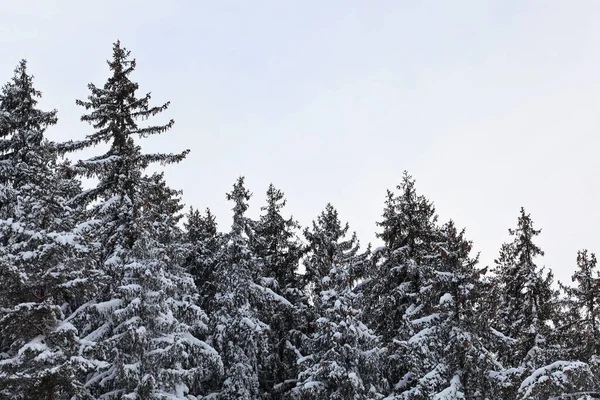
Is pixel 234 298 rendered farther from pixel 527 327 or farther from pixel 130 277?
pixel 527 327

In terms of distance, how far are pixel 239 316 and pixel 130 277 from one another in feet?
29.1

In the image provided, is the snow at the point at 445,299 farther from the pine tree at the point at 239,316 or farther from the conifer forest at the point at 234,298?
the pine tree at the point at 239,316

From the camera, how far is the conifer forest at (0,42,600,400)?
1712 centimetres

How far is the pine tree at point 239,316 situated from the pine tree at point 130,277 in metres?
3.77

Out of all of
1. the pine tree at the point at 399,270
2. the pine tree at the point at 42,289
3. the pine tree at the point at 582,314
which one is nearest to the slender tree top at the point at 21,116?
the pine tree at the point at 42,289

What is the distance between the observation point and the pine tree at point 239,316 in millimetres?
26641

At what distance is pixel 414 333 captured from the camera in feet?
75.6

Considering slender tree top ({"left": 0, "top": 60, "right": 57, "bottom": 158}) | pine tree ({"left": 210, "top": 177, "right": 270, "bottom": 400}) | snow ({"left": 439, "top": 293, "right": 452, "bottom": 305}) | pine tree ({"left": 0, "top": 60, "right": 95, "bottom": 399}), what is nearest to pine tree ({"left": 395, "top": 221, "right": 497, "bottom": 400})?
snow ({"left": 439, "top": 293, "right": 452, "bottom": 305})

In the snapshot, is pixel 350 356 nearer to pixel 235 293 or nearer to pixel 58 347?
pixel 235 293

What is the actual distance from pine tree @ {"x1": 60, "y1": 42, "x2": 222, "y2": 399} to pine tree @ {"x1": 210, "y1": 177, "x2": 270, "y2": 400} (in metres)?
3.77

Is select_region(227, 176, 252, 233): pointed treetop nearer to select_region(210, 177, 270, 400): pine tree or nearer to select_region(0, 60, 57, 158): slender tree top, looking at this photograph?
select_region(210, 177, 270, 400): pine tree

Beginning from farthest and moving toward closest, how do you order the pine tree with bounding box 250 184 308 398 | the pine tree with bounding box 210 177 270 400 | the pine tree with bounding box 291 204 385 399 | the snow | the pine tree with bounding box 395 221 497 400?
the pine tree with bounding box 250 184 308 398 < the pine tree with bounding box 210 177 270 400 < the pine tree with bounding box 291 204 385 399 < the snow < the pine tree with bounding box 395 221 497 400

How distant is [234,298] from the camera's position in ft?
91.4

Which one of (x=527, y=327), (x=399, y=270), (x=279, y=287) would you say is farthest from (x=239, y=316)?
(x=527, y=327)
